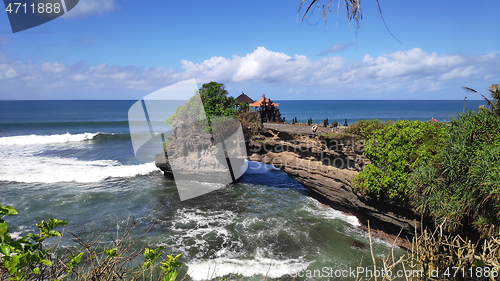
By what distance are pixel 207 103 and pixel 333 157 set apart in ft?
32.8

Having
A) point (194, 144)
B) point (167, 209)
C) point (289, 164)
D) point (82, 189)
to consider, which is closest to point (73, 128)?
point (82, 189)

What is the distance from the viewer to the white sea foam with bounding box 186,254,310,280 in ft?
31.8

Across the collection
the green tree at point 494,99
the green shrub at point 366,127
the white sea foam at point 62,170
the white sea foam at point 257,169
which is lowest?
the white sea foam at point 257,169

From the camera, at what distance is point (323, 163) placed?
51.1 ft

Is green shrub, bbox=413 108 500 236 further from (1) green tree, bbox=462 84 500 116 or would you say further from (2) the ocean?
(2) the ocean

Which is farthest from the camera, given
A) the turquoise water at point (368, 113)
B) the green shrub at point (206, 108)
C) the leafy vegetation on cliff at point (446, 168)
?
the turquoise water at point (368, 113)

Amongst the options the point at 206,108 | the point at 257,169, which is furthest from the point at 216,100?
the point at 257,169

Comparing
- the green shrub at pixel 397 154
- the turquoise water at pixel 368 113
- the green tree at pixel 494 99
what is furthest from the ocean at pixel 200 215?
the turquoise water at pixel 368 113

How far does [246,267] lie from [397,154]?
26.2 ft

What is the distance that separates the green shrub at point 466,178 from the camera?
26.8 feet

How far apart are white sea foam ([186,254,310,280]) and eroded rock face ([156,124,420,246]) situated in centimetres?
482

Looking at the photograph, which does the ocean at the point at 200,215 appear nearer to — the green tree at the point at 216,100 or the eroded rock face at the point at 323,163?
the eroded rock face at the point at 323,163

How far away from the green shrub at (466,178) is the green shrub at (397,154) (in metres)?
0.61

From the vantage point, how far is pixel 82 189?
18.0 m
